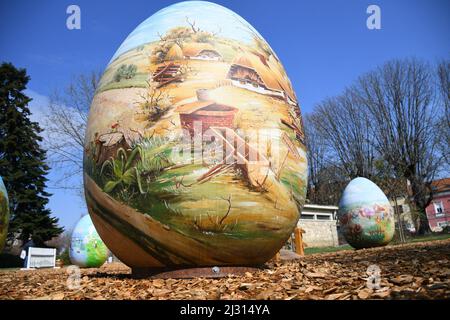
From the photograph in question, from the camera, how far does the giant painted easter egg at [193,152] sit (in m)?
4.82

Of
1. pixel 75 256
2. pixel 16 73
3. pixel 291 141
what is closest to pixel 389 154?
pixel 75 256

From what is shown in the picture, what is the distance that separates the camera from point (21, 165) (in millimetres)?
28609

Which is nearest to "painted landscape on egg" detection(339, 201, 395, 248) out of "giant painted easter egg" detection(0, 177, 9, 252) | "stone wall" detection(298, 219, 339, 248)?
"giant painted easter egg" detection(0, 177, 9, 252)

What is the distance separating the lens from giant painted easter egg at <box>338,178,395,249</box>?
12312mm

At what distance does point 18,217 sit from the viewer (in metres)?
27.8

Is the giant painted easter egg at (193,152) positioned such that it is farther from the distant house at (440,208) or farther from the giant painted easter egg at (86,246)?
the distant house at (440,208)

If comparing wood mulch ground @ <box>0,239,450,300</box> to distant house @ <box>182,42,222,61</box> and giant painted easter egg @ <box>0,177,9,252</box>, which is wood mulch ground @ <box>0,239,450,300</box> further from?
giant painted easter egg @ <box>0,177,9,252</box>

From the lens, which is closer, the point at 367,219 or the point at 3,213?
the point at 3,213

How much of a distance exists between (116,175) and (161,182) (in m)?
0.72

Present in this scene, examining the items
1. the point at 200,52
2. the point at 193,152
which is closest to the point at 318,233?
the point at 200,52

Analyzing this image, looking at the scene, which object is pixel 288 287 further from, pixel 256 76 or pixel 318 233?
pixel 318 233

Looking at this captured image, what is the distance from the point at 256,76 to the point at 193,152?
1.49 metres

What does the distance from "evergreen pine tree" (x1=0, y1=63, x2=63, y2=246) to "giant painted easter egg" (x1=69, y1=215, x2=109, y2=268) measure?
1493 centimetres

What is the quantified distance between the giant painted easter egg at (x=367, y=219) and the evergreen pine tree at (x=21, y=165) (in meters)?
23.4
